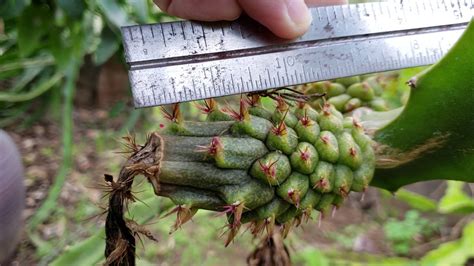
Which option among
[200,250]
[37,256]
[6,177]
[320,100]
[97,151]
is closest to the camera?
[320,100]

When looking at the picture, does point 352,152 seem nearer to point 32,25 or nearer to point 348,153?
point 348,153

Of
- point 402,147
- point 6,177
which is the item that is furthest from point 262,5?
point 6,177

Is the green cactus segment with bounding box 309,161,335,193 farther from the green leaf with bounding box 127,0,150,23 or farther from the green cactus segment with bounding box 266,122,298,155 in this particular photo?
the green leaf with bounding box 127,0,150,23

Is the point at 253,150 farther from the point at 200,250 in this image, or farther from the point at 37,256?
the point at 200,250

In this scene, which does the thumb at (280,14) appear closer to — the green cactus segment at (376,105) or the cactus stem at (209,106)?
the cactus stem at (209,106)

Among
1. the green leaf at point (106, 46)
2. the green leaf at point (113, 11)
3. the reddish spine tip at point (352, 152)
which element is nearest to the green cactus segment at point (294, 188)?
the reddish spine tip at point (352, 152)

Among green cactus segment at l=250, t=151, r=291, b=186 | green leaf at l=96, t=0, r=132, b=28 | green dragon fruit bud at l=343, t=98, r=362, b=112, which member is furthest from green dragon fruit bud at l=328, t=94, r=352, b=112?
green leaf at l=96, t=0, r=132, b=28

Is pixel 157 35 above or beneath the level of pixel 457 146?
above

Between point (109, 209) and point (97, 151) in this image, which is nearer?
point (109, 209)
